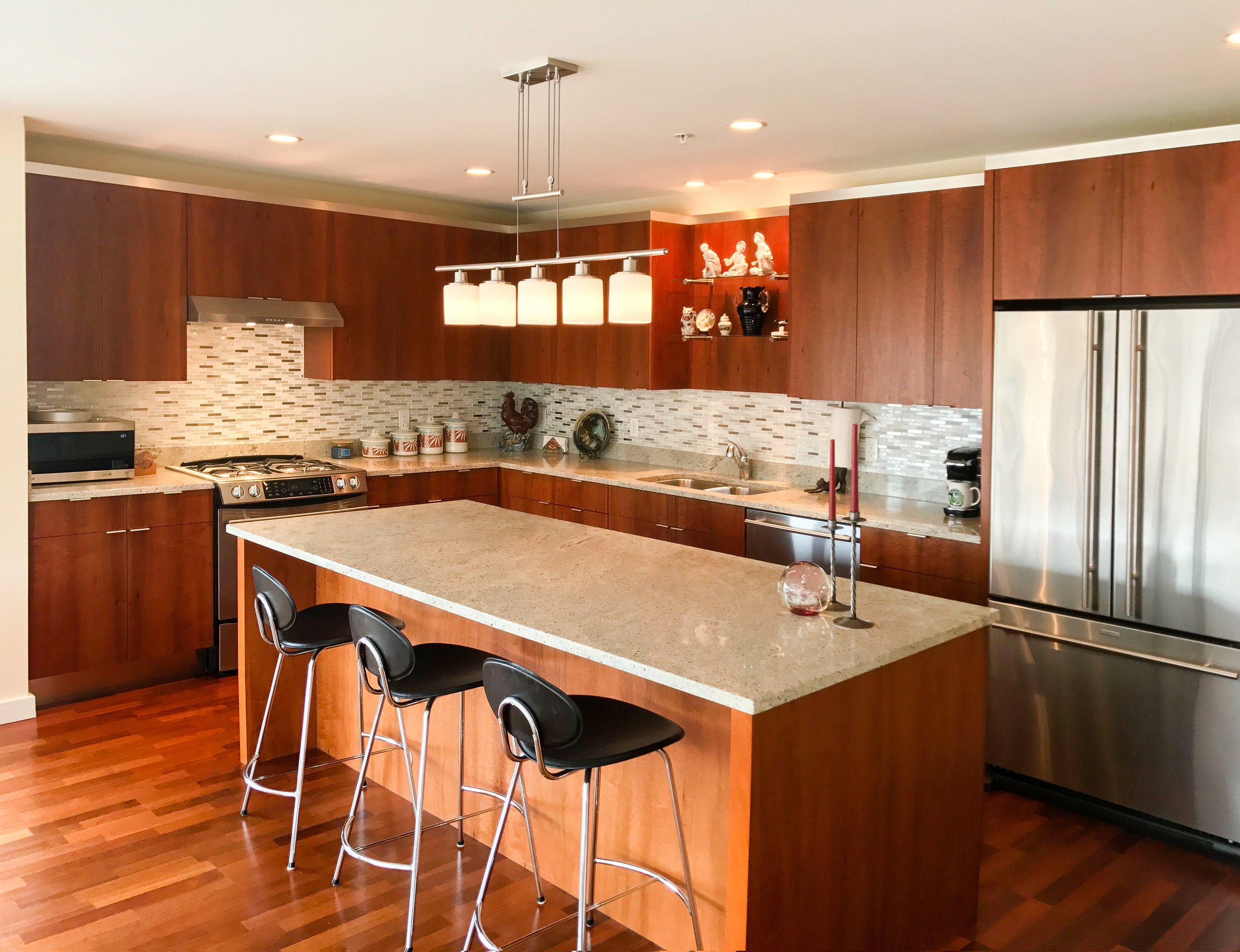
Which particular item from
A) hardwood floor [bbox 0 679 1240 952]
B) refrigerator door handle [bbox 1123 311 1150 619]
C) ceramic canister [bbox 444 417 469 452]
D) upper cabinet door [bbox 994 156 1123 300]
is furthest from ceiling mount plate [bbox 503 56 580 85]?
ceramic canister [bbox 444 417 469 452]

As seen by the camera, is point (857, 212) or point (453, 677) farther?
point (857, 212)

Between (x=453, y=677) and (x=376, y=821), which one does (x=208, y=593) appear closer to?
(x=376, y=821)

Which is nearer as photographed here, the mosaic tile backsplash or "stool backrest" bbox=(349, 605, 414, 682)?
"stool backrest" bbox=(349, 605, 414, 682)

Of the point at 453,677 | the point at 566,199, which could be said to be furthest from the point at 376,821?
the point at 566,199

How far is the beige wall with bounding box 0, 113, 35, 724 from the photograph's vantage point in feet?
14.1

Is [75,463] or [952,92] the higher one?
[952,92]

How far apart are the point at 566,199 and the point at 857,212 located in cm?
221

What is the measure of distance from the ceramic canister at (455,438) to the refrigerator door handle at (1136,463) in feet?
14.1

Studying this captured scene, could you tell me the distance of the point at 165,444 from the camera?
5.52m

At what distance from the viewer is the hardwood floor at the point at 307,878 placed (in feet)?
9.29

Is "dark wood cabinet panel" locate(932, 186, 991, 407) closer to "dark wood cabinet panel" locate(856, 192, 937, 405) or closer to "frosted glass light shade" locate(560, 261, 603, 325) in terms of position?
"dark wood cabinet panel" locate(856, 192, 937, 405)

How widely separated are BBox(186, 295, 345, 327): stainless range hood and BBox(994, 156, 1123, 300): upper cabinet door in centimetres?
358

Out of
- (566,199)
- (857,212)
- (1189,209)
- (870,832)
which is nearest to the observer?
(870,832)

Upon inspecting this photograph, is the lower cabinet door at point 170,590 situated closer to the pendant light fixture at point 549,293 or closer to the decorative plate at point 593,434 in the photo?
the pendant light fixture at point 549,293
